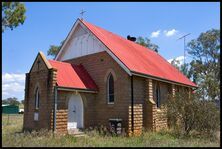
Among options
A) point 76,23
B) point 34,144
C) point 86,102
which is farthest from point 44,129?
point 76,23

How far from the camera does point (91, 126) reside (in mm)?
19750

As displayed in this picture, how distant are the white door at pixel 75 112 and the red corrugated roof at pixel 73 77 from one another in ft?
2.99

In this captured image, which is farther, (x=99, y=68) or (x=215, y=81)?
(x=215, y=81)

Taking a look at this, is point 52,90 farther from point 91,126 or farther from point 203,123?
point 203,123

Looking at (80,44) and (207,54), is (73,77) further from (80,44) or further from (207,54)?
(207,54)

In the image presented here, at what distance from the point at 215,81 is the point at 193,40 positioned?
44.3 feet

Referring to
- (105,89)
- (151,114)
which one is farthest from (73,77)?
(151,114)

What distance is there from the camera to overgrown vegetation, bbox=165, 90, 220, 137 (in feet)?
55.7

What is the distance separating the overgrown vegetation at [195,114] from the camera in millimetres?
16969

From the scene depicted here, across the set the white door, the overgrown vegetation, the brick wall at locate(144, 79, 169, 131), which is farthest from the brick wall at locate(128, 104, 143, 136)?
the white door

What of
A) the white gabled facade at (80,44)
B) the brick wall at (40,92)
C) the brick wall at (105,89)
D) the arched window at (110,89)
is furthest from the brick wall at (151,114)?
the brick wall at (40,92)

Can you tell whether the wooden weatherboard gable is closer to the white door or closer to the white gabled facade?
the white gabled facade

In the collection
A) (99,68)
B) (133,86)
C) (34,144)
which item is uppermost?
(99,68)

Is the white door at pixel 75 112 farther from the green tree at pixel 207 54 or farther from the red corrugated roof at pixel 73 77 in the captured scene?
the green tree at pixel 207 54
